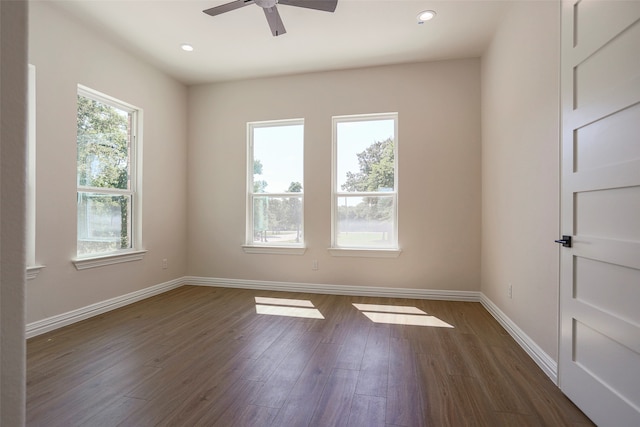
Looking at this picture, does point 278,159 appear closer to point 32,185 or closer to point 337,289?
point 337,289

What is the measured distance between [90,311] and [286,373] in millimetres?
2404

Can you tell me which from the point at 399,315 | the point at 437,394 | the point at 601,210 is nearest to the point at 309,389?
the point at 437,394

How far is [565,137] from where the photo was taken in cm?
187

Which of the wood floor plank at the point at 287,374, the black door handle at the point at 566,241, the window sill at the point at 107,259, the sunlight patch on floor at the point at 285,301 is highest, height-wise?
the black door handle at the point at 566,241

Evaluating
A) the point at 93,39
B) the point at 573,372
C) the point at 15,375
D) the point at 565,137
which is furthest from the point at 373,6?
the point at 15,375

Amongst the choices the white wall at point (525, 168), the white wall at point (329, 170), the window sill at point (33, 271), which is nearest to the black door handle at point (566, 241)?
the white wall at point (525, 168)

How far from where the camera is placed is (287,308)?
3510 millimetres

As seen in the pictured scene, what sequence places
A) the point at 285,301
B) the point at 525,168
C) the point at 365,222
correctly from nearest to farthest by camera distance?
the point at 525,168
the point at 285,301
the point at 365,222

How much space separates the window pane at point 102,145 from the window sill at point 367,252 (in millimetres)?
2755

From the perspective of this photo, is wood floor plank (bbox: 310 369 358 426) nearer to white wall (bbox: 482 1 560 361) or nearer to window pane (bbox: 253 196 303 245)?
white wall (bbox: 482 1 560 361)

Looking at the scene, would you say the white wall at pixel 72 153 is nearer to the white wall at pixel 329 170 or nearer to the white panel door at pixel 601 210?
the white wall at pixel 329 170

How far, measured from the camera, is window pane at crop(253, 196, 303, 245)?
436cm

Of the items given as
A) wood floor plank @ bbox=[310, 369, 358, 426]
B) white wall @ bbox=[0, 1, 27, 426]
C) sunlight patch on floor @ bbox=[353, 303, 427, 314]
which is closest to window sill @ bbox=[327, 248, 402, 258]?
sunlight patch on floor @ bbox=[353, 303, 427, 314]

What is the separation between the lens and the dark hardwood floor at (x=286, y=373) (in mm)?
1656
